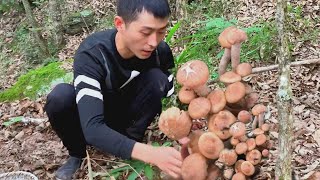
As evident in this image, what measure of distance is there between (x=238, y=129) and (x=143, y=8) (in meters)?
1.11

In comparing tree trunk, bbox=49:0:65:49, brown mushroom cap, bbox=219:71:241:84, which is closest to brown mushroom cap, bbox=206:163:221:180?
brown mushroom cap, bbox=219:71:241:84

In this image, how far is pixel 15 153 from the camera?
4039 millimetres

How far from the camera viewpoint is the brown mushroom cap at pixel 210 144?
2.05m

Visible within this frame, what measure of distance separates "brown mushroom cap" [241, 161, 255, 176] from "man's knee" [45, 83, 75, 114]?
1.67 metres

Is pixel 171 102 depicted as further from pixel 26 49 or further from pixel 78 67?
pixel 26 49

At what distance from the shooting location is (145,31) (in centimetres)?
267

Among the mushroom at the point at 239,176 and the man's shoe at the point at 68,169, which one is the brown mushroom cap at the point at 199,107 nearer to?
the mushroom at the point at 239,176

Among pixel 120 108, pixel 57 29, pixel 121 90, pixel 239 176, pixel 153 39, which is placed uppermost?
pixel 153 39

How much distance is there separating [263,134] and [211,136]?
0.25 metres

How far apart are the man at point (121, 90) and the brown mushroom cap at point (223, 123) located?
0.82ft

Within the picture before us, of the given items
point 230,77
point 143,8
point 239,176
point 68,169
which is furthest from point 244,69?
point 68,169

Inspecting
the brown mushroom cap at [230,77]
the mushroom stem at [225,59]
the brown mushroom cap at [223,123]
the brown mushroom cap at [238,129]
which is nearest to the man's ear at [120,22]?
the mushroom stem at [225,59]

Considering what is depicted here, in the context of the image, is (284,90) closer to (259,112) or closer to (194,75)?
(259,112)

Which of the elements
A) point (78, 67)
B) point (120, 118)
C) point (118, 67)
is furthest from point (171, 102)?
point (78, 67)
